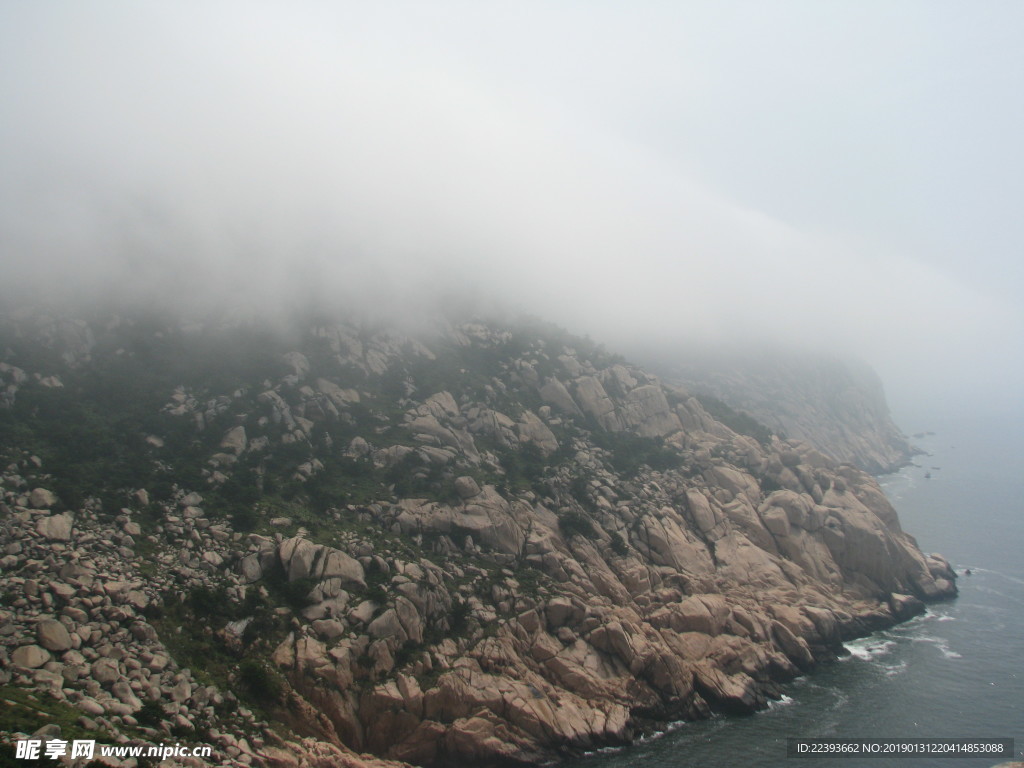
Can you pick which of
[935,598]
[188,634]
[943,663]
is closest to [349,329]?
[188,634]

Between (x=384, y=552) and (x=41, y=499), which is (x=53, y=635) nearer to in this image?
(x=41, y=499)

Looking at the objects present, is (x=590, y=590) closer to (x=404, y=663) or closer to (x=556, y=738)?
(x=556, y=738)

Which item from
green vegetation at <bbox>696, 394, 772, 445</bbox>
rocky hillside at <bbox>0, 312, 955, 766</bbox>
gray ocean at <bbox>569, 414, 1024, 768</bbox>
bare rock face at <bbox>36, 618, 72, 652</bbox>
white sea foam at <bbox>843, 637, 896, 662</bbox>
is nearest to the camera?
bare rock face at <bbox>36, 618, 72, 652</bbox>

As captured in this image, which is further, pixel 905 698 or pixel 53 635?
pixel 905 698

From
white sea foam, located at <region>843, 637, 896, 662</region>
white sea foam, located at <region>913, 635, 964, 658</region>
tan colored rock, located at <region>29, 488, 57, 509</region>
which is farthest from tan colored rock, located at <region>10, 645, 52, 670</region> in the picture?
white sea foam, located at <region>913, 635, 964, 658</region>

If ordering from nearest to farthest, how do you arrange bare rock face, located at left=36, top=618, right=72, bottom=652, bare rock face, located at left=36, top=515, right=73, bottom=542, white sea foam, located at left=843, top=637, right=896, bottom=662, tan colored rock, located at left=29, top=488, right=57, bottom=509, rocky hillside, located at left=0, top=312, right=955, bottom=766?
bare rock face, located at left=36, top=618, right=72, bottom=652 → rocky hillside, located at left=0, top=312, right=955, bottom=766 → bare rock face, located at left=36, top=515, right=73, bottom=542 → tan colored rock, located at left=29, top=488, right=57, bottom=509 → white sea foam, located at left=843, top=637, right=896, bottom=662

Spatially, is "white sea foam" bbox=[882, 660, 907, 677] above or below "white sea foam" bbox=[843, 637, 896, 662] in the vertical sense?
above

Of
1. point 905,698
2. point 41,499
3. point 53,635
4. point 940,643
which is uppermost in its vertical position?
point 41,499

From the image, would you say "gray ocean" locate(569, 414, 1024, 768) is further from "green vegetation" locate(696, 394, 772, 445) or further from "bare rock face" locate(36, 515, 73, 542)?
"bare rock face" locate(36, 515, 73, 542)

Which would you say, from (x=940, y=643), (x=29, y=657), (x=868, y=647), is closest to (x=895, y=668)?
(x=868, y=647)
